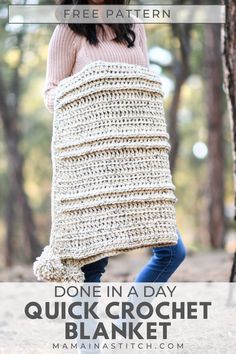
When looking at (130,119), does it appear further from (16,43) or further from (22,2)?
(16,43)

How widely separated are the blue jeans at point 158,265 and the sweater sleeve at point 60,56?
29.8 inches

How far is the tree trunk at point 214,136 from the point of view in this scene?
10031mm

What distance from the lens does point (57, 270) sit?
2.97 meters

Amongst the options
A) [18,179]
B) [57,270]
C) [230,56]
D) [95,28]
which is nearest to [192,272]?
[230,56]

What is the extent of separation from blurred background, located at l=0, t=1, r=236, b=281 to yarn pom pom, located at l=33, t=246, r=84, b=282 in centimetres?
126

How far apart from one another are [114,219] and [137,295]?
1.71ft

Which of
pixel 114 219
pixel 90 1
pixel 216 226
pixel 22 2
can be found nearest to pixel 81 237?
pixel 114 219

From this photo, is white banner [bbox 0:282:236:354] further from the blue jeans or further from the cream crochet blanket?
the cream crochet blanket

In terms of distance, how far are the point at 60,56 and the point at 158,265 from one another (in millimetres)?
1050

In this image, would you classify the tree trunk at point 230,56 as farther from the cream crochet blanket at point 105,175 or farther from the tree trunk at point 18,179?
the tree trunk at point 18,179

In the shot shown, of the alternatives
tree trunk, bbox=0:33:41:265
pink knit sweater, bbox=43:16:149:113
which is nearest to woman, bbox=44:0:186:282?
pink knit sweater, bbox=43:16:149:113

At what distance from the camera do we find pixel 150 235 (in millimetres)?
2943

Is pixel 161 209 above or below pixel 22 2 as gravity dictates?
below

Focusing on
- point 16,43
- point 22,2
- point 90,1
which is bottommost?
point 90,1
